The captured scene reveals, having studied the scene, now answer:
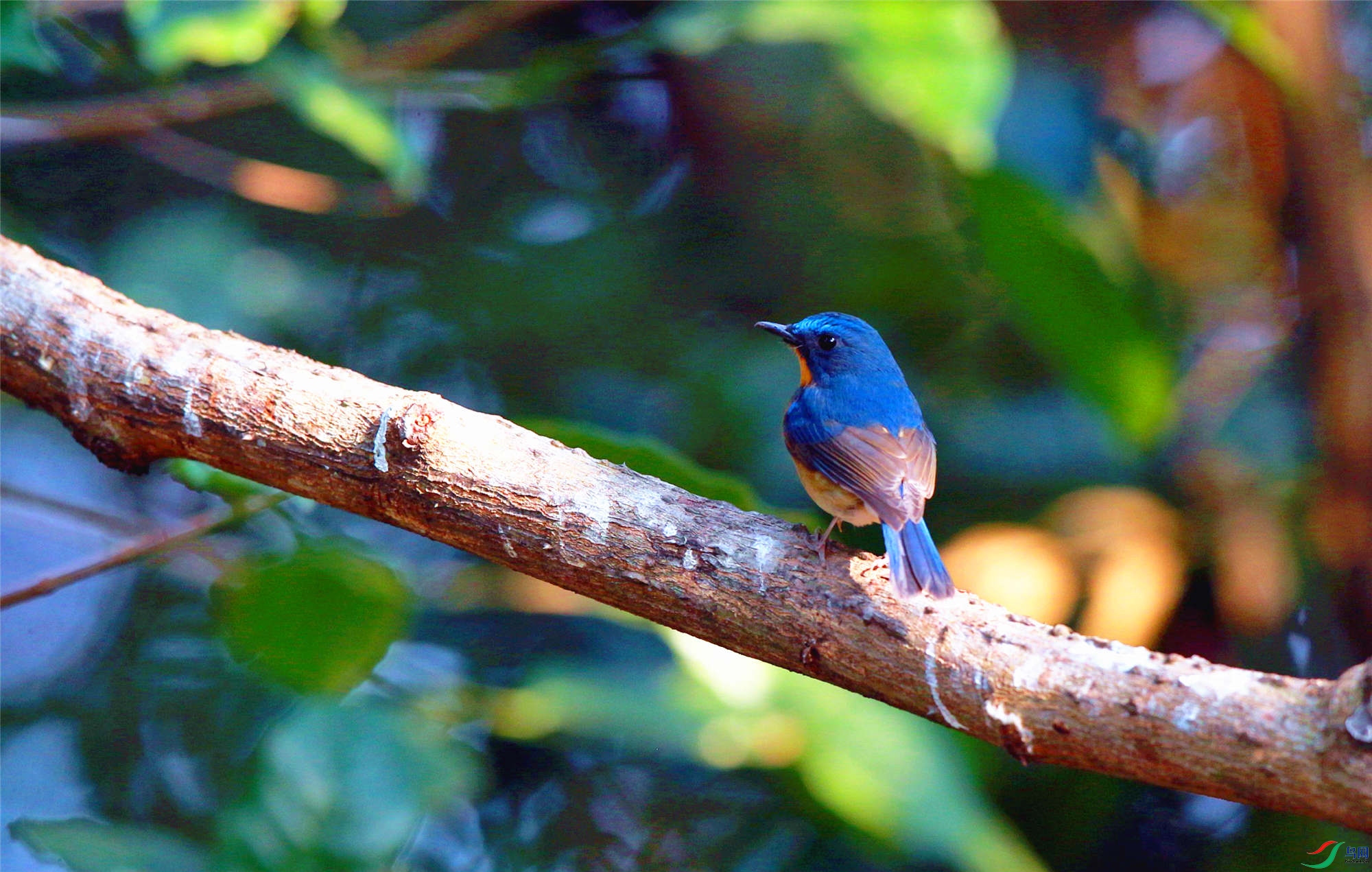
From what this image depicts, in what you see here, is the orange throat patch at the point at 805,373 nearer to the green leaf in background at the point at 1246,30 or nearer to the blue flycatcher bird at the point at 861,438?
the blue flycatcher bird at the point at 861,438

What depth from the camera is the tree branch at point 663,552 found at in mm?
1409

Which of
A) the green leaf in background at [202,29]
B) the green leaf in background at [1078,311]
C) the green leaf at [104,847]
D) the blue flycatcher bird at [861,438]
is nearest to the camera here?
the blue flycatcher bird at [861,438]

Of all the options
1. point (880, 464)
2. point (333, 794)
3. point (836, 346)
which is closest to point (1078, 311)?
point (836, 346)

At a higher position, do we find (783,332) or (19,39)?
(19,39)

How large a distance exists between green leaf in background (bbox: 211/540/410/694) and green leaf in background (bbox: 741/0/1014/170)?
1.72 m

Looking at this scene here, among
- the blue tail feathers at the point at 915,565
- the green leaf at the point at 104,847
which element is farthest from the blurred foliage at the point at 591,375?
the blue tail feathers at the point at 915,565

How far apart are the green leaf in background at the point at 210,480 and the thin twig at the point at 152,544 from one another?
39 mm

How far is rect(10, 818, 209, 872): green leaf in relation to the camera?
2.26m

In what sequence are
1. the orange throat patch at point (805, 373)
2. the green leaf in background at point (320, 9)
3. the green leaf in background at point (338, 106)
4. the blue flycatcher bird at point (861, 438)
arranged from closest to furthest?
the blue flycatcher bird at point (861, 438) < the green leaf in background at point (320, 9) < the green leaf in background at point (338, 106) < the orange throat patch at point (805, 373)

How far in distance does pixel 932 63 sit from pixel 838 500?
1.07 m

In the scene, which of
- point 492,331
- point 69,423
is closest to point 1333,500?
point 492,331

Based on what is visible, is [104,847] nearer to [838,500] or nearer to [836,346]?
[838,500]

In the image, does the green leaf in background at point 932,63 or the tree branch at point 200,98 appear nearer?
the green leaf in background at point 932,63

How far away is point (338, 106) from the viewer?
285 centimetres
